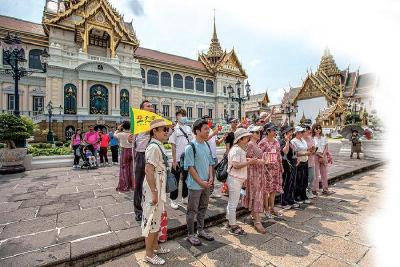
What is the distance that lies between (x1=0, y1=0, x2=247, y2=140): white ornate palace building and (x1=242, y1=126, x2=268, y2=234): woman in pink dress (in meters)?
24.9

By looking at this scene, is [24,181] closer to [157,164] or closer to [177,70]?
[157,164]

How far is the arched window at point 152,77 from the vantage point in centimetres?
3319

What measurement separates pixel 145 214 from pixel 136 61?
30602 millimetres

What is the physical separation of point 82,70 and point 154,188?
2712 cm

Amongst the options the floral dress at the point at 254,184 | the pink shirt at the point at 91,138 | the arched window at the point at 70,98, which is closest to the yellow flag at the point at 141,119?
the floral dress at the point at 254,184

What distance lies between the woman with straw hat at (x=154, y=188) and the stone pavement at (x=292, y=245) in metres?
0.28

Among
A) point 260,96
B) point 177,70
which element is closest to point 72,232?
point 177,70

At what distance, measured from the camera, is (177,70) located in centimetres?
3566

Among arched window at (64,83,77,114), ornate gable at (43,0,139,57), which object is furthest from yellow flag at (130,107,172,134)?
ornate gable at (43,0,139,57)

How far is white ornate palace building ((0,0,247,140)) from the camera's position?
24.0 metres

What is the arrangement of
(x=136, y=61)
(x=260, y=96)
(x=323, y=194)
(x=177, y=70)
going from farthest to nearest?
(x=260, y=96)
(x=177, y=70)
(x=136, y=61)
(x=323, y=194)

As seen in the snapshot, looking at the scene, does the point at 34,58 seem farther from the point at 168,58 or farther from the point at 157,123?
the point at 157,123

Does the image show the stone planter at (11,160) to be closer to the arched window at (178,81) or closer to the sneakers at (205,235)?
the sneakers at (205,235)

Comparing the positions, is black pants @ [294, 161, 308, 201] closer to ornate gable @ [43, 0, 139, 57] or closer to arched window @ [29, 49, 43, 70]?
ornate gable @ [43, 0, 139, 57]
